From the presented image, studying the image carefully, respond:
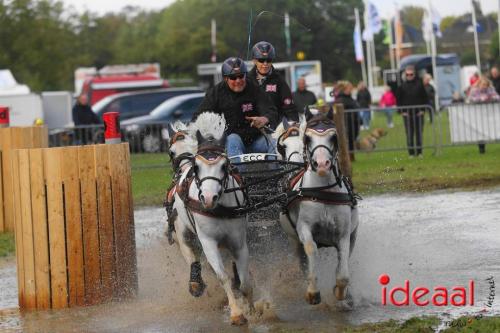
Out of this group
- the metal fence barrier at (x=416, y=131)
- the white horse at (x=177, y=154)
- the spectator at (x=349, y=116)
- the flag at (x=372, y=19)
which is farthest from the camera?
the flag at (x=372, y=19)

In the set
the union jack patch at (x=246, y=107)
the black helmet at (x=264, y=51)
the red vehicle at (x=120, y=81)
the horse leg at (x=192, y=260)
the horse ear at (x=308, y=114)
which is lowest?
the horse leg at (x=192, y=260)

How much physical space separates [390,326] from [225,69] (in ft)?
11.4

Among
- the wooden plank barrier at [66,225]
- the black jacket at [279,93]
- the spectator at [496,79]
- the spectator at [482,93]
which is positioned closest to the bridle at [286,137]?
the black jacket at [279,93]

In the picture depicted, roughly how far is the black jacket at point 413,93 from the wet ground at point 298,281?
10.3 m

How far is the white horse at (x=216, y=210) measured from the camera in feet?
30.3

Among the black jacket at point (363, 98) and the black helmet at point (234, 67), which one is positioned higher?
the black jacket at point (363, 98)

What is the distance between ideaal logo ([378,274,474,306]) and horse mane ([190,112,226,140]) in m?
2.00

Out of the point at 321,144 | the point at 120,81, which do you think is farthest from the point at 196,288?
the point at 120,81

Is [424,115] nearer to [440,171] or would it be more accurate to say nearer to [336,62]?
[440,171]

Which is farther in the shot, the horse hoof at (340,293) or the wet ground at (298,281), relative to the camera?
the horse hoof at (340,293)

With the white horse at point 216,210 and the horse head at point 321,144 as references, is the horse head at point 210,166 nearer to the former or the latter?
the white horse at point 216,210

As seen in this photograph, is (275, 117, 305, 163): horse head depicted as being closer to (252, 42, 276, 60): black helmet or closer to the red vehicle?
(252, 42, 276, 60): black helmet

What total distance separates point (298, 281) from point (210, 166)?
2.43 meters

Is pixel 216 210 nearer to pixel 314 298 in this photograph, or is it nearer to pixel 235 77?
pixel 314 298
